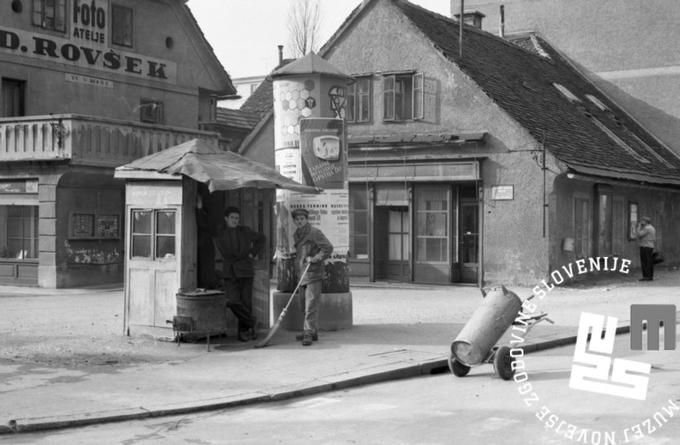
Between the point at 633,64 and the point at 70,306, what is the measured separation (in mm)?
21726

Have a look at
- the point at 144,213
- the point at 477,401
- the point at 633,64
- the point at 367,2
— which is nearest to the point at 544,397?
the point at 477,401

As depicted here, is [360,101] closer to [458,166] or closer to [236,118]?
[458,166]

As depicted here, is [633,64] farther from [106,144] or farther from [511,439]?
[511,439]

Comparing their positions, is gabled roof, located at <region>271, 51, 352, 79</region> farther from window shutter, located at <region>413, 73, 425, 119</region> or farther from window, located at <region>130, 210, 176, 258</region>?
window shutter, located at <region>413, 73, 425, 119</region>

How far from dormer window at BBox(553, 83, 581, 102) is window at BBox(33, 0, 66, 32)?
1458cm

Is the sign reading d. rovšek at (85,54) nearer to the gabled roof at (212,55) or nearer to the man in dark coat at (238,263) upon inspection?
the gabled roof at (212,55)

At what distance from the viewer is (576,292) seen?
22531 mm

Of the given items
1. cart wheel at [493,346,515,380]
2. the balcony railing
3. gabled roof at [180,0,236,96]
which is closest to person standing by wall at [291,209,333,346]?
cart wheel at [493,346,515,380]

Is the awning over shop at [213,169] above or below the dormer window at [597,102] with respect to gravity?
below

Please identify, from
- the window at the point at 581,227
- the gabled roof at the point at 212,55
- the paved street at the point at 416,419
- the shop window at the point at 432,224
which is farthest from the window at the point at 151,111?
the paved street at the point at 416,419

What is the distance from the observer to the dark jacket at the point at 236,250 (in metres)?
A: 13.1

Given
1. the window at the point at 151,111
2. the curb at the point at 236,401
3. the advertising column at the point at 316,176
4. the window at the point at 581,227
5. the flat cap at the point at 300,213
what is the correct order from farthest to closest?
the window at the point at 151,111 → the window at the point at 581,227 → the advertising column at the point at 316,176 → the flat cap at the point at 300,213 → the curb at the point at 236,401

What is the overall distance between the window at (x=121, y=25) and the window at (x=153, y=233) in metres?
15.9

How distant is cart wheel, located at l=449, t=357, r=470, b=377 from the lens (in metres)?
10.9
